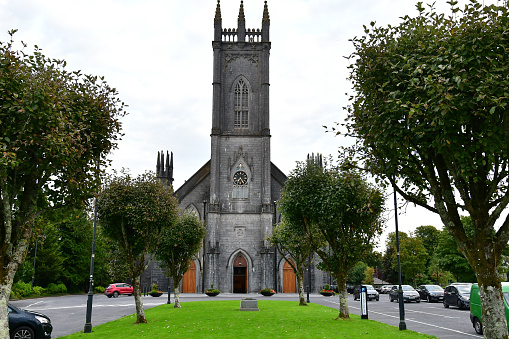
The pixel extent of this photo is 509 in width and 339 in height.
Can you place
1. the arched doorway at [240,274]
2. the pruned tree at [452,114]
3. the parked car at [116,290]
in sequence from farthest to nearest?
the arched doorway at [240,274] → the parked car at [116,290] → the pruned tree at [452,114]

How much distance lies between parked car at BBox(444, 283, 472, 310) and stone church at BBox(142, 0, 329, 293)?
22.3 metres

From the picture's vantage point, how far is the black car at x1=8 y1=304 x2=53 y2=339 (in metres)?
15.4

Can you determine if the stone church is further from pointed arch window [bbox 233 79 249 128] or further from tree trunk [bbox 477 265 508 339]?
tree trunk [bbox 477 265 508 339]

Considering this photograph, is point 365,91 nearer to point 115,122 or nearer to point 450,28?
point 450,28

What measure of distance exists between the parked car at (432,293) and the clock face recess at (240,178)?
78.3 feet

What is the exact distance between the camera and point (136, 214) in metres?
21.2

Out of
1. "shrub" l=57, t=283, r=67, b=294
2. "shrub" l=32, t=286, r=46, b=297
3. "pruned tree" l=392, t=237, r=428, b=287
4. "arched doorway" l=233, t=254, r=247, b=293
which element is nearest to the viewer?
"shrub" l=32, t=286, r=46, b=297

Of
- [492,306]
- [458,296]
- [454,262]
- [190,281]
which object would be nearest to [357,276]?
[454,262]

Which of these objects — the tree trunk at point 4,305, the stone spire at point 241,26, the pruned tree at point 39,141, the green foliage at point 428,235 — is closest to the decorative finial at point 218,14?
the stone spire at point 241,26

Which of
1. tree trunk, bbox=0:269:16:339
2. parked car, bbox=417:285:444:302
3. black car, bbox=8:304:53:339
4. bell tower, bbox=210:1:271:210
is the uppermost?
bell tower, bbox=210:1:271:210

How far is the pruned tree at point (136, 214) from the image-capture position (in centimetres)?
2119

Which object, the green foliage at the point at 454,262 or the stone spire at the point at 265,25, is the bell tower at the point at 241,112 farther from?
the green foliage at the point at 454,262

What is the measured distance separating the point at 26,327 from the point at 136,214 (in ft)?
23.3

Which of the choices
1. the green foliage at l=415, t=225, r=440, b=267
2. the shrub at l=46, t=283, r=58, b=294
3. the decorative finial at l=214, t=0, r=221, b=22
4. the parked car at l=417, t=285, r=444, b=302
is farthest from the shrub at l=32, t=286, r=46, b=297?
the green foliage at l=415, t=225, r=440, b=267
